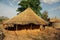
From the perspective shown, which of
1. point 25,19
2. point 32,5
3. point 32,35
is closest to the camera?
point 32,35

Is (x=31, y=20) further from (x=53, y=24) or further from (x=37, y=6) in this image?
(x=53, y=24)

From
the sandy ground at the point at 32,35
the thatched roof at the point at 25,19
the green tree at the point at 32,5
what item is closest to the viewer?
Answer: the sandy ground at the point at 32,35

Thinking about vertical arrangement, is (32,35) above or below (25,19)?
below

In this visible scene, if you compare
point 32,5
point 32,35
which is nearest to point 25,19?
point 32,35

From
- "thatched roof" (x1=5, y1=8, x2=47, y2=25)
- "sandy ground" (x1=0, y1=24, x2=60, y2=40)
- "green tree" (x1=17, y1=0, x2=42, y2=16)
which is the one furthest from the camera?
"green tree" (x1=17, y1=0, x2=42, y2=16)

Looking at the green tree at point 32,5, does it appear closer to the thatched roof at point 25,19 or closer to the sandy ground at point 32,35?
the thatched roof at point 25,19

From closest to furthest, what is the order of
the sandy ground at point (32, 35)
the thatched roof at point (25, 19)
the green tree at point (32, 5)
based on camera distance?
the sandy ground at point (32, 35), the thatched roof at point (25, 19), the green tree at point (32, 5)

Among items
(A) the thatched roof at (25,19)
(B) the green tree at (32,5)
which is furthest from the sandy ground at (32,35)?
(B) the green tree at (32,5)

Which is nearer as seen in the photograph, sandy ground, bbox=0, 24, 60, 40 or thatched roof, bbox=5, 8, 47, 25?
sandy ground, bbox=0, 24, 60, 40

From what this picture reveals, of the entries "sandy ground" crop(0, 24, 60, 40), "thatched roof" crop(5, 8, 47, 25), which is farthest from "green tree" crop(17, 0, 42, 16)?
"sandy ground" crop(0, 24, 60, 40)

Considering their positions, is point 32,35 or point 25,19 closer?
point 32,35

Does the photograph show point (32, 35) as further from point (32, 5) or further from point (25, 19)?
point (32, 5)

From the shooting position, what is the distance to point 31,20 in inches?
1197

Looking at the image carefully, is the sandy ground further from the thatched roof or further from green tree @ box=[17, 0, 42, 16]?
green tree @ box=[17, 0, 42, 16]
